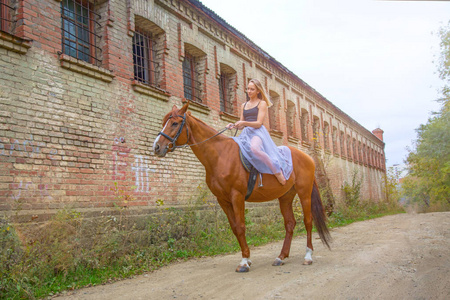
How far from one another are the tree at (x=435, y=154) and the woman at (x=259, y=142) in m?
14.2

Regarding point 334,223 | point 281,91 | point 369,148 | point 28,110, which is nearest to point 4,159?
point 28,110

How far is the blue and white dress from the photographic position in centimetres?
518

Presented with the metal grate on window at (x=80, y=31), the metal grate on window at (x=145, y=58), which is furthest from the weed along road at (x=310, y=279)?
the metal grate on window at (x=145, y=58)

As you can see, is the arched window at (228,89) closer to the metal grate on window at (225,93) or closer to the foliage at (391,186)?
the metal grate on window at (225,93)

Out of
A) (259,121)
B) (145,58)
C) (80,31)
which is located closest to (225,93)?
(145,58)

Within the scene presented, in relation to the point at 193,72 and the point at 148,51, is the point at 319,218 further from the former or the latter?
the point at 193,72

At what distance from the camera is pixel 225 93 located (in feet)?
41.5

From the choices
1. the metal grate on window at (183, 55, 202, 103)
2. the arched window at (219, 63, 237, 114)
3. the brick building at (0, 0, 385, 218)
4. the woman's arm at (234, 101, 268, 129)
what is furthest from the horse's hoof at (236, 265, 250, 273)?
the arched window at (219, 63, 237, 114)

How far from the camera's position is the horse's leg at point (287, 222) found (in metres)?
5.36

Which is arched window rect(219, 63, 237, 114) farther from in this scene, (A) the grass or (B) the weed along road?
A: (B) the weed along road

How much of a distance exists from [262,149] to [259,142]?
12 cm

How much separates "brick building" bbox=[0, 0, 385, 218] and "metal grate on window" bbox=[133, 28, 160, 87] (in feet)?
0.10

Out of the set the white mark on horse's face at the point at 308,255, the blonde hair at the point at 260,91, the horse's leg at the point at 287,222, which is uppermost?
the blonde hair at the point at 260,91

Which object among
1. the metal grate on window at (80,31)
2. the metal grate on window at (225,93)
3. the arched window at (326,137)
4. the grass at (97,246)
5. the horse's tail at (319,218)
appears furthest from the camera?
the arched window at (326,137)
